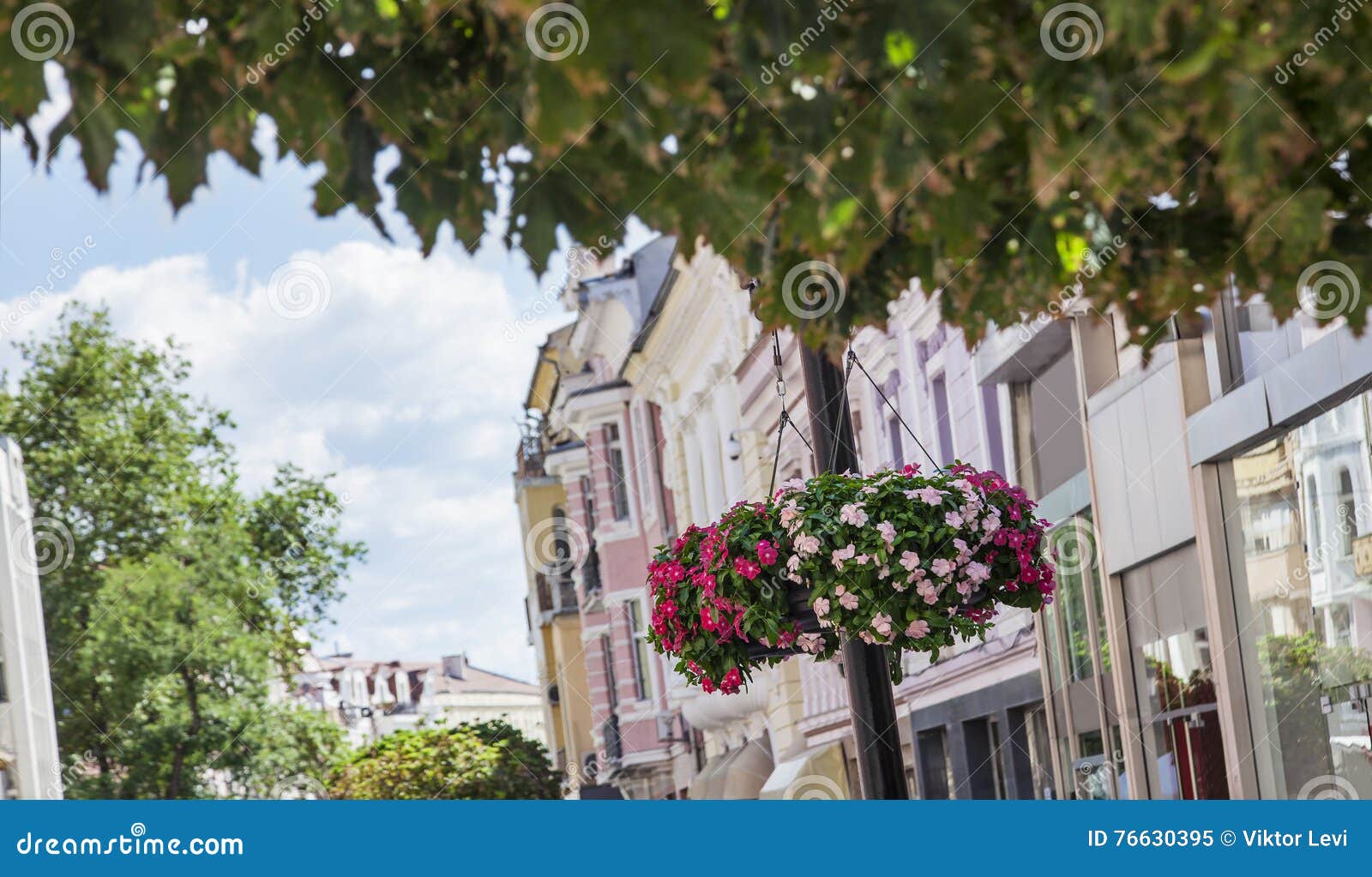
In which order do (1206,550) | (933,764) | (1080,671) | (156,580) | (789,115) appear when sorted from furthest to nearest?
(156,580)
(933,764)
(1080,671)
(1206,550)
(789,115)

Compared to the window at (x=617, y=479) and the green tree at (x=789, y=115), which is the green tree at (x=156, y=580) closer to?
the window at (x=617, y=479)

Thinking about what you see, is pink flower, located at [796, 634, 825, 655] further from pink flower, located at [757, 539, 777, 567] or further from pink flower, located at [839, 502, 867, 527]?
pink flower, located at [839, 502, 867, 527]

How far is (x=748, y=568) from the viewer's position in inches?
221

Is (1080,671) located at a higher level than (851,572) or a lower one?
lower

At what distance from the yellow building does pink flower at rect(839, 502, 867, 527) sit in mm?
34576

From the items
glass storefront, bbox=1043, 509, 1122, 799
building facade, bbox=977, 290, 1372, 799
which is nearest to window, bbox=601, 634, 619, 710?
glass storefront, bbox=1043, 509, 1122, 799

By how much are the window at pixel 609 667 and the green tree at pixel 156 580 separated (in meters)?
6.40

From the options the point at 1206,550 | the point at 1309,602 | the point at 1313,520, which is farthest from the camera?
the point at 1206,550

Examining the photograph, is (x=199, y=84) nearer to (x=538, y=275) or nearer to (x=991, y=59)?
(x=538, y=275)

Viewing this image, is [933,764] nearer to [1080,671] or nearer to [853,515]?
[1080,671]

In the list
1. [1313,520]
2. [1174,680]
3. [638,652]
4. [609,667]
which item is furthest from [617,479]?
[1313,520]

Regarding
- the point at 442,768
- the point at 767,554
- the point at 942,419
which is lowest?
the point at 442,768

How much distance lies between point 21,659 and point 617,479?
13252mm
